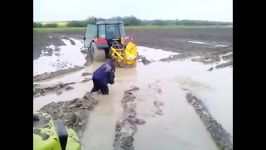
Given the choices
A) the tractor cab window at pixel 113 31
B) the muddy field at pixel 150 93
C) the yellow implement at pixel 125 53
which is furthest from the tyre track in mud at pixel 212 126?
the tractor cab window at pixel 113 31

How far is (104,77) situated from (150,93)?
0.20 meters

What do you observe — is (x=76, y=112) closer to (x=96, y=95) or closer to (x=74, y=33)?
(x=96, y=95)

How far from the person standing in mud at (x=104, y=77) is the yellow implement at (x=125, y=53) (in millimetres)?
49

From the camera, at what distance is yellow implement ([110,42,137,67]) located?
1.65 m

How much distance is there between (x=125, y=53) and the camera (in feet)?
5.46

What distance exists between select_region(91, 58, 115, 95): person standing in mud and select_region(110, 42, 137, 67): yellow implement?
49 mm

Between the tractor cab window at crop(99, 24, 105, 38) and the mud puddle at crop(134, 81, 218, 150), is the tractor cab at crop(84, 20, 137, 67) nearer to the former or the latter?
the tractor cab window at crop(99, 24, 105, 38)

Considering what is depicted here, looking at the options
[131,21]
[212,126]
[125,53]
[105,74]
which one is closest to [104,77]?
[105,74]

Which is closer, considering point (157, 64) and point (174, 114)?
point (174, 114)

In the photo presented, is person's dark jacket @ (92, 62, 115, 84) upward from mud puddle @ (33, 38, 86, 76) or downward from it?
downward

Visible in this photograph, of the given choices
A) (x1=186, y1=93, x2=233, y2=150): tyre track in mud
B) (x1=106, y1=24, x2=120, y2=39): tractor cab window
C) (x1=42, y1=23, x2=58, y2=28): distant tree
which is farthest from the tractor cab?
(x1=186, y1=93, x2=233, y2=150): tyre track in mud

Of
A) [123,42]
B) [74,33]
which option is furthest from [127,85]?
[74,33]

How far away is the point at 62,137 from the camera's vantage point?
1.45 metres
